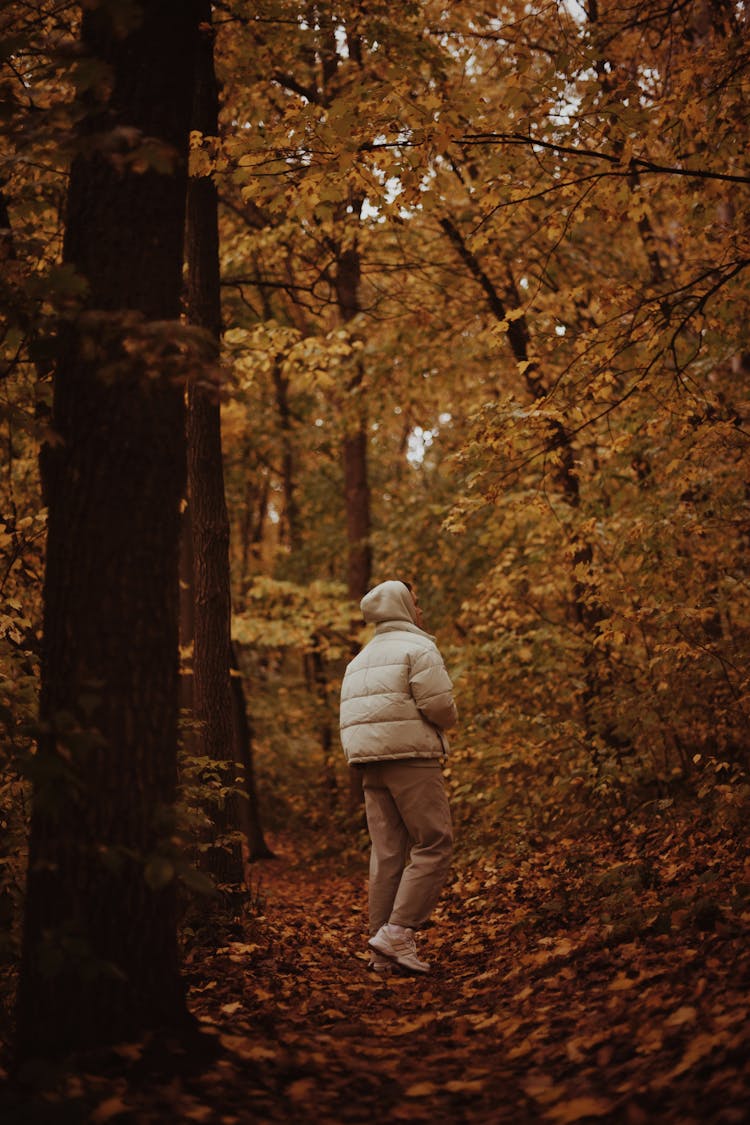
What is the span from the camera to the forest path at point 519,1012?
3146 millimetres

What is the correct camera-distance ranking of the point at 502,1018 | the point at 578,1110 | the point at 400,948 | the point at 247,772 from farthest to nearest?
the point at 247,772 → the point at 400,948 → the point at 502,1018 → the point at 578,1110

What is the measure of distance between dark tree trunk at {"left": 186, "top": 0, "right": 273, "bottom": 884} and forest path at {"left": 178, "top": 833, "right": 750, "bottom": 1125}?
4.19ft

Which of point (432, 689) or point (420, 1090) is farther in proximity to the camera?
point (432, 689)

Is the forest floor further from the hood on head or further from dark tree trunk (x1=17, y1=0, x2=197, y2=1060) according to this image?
the hood on head

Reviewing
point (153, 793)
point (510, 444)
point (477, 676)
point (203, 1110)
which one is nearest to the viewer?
point (203, 1110)

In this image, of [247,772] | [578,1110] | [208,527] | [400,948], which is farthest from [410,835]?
[247,772]

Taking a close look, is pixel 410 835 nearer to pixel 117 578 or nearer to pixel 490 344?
pixel 117 578

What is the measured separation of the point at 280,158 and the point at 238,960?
4.86 metres

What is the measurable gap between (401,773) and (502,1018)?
1674 millimetres

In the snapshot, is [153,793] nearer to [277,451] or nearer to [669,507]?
[669,507]

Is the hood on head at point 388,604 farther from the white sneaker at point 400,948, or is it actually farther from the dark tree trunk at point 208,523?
the white sneaker at point 400,948

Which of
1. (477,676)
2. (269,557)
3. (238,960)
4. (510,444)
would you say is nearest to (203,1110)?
(238,960)

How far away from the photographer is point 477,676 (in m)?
10.9

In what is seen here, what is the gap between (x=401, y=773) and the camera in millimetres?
5695
